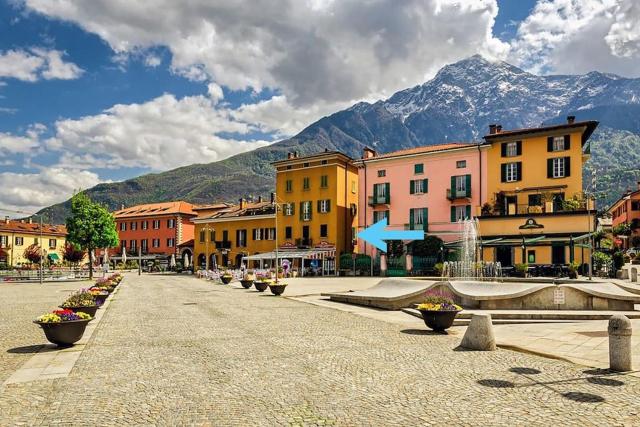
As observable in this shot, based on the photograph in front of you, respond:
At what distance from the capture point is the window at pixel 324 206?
52281 millimetres

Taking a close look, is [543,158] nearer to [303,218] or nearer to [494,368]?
[303,218]

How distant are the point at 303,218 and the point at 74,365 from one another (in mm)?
45617

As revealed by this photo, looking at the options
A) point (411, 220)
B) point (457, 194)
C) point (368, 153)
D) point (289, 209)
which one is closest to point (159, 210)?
point (289, 209)

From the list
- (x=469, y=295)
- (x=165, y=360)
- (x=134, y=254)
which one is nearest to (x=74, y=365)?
(x=165, y=360)

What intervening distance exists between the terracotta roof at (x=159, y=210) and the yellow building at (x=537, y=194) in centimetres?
4932

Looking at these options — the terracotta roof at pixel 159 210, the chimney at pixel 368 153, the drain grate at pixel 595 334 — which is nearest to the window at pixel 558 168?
the chimney at pixel 368 153

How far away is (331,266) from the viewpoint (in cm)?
5094

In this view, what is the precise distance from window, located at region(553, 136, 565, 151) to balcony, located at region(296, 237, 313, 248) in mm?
25075

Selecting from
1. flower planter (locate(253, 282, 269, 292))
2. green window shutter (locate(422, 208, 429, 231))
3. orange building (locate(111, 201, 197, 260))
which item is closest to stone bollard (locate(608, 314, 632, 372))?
flower planter (locate(253, 282, 269, 292))

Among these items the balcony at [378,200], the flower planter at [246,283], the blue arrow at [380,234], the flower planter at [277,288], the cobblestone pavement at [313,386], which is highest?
the balcony at [378,200]

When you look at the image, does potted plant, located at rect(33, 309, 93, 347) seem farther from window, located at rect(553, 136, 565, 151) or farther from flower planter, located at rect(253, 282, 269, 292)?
window, located at rect(553, 136, 565, 151)

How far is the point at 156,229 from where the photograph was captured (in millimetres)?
77938

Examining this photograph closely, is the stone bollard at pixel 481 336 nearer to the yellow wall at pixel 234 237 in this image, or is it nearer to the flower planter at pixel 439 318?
the flower planter at pixel 439 318

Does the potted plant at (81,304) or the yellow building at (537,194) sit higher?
the yellow building at (537,194)
